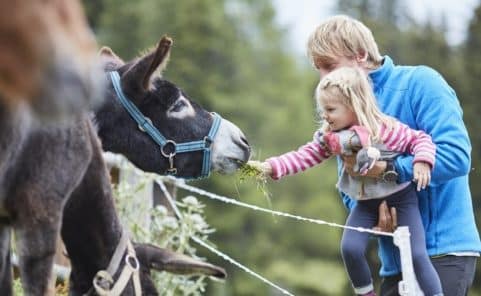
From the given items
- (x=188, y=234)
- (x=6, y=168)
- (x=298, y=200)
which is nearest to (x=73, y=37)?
(x=6, y=168)

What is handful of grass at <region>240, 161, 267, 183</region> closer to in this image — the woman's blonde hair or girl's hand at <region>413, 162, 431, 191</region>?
the woman's blonde hair

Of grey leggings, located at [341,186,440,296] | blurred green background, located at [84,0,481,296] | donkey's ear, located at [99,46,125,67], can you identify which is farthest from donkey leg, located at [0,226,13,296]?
blurred green background, located at [84,0,481,296]

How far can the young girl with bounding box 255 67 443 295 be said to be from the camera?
4.68 meters

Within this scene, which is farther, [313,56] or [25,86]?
[313,56]

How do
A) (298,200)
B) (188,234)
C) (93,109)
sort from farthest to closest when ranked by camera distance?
(298,200)
(188,234)
(93,109)

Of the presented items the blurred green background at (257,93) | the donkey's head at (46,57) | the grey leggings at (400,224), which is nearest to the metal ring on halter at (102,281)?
the grey leggings at (400,224)

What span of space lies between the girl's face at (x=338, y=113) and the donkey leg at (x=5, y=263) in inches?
63.3

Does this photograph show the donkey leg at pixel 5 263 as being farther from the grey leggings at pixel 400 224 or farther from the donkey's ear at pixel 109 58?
the grey leggings at pixel 400 224

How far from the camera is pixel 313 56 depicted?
5.02m

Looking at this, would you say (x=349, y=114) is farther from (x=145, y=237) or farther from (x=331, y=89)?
(x=145, y=237)

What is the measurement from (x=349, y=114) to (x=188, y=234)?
2247 millimetres

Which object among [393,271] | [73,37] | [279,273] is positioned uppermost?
[73,37]

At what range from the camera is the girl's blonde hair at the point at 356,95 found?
4.76 m

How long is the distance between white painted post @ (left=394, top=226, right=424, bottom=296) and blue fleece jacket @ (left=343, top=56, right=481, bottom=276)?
25 cm
